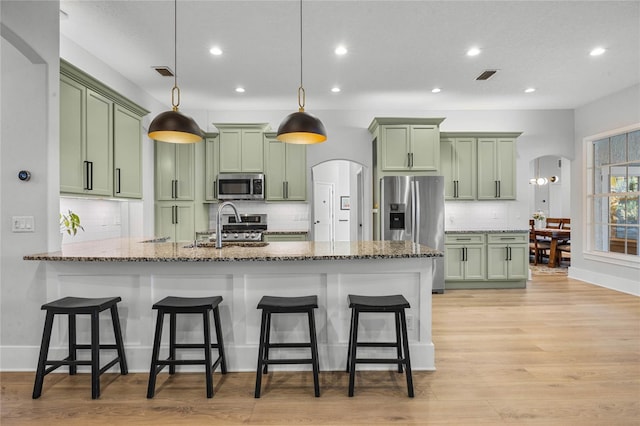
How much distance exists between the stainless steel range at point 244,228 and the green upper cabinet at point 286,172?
45cm

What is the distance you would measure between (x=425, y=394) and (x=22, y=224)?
308 cm

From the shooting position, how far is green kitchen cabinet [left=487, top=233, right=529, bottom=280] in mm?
5496

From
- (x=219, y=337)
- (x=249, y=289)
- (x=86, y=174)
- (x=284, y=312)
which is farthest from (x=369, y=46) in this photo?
(x=219, y=337)

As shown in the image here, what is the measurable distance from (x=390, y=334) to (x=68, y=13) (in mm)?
3734

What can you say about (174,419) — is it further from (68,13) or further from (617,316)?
(617,316)

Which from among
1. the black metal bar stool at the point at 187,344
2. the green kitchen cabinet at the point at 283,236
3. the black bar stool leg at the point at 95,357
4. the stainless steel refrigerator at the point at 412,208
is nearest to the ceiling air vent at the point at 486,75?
the stainless steel refrigerator at the point at 412,208

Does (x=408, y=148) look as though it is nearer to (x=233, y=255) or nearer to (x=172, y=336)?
(x=233, y=255)

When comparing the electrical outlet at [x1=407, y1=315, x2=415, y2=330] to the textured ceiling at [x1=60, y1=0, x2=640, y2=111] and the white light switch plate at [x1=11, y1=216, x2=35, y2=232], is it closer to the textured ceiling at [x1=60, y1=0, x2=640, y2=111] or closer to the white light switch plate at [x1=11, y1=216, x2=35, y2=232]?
the textured ceiling at [x1=60, y1=0, x2=640, y2=111]

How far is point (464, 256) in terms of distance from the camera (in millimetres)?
5465

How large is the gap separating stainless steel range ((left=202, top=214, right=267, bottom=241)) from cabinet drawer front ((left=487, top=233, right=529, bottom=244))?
11.3ft

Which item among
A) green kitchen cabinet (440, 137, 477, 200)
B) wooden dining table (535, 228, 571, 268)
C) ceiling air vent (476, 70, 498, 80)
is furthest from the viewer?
wooden dining table (535, 228, 571, 268)

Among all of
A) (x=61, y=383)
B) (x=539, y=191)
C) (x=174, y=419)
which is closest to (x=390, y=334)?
(x=174, y=419)

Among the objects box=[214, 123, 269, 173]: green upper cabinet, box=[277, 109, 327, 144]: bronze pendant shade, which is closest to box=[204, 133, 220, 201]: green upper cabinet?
box=[214, 123, 269, 173]: green upper cabinet

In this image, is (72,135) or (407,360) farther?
(72,135)
